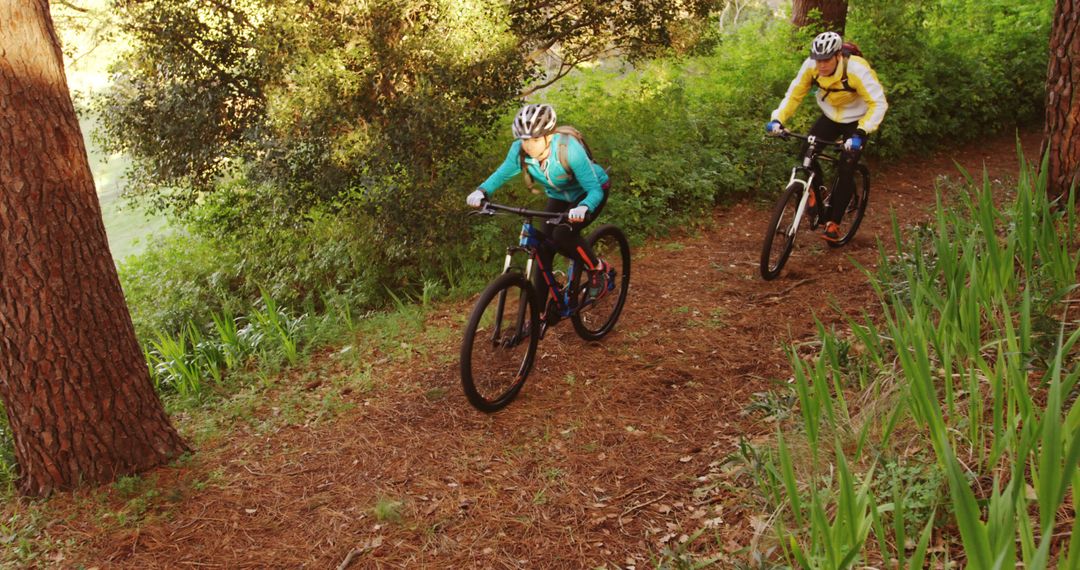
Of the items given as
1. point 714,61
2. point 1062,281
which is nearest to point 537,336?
point 1062,281

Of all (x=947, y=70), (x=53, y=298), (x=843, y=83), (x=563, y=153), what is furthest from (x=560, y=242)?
(x=947, y=70)

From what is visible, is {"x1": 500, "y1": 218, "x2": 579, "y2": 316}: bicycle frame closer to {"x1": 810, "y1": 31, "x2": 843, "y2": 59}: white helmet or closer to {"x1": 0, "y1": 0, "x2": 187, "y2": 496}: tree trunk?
{"x1": 0, "y1": 0, "x2": 187, "y2": 496}: tree trunk

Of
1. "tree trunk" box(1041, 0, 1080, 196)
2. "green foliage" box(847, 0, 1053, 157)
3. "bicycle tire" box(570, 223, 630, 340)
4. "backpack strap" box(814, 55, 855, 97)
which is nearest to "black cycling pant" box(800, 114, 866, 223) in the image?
"backpack strap" box(814, 55, 855, 97)

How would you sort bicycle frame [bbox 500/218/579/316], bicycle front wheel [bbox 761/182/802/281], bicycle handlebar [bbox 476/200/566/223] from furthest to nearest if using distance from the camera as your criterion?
1. bicycle front wheel [bbox 761/182/802/281]
2. bicycle frame [bbox 500/218/579/316]
3. bicycle handlebar [bbox 476/200/566/223]

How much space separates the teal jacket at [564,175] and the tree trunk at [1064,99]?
2920mm

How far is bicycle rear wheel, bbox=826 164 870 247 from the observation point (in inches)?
291

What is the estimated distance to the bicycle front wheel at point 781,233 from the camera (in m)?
6.30

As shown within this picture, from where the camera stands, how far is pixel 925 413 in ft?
8.25

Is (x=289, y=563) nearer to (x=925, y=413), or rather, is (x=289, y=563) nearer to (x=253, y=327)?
(x=925, y=413)

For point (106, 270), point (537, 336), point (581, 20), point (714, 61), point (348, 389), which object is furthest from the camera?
point (714, 61)

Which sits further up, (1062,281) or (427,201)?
(427,201)

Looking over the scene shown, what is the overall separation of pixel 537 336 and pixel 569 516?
5.16ft

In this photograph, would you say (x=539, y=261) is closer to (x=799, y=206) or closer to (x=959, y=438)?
(x=959, y=438)

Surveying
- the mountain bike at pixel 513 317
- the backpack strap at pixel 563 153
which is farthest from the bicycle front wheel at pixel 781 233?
the backpack strap at pixel 563 153
